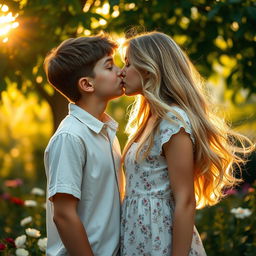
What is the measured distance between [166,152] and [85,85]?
1.70ft

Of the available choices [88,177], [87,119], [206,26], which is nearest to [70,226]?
[88,177]

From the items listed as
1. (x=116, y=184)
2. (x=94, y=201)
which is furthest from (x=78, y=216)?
(x=116, y=184)

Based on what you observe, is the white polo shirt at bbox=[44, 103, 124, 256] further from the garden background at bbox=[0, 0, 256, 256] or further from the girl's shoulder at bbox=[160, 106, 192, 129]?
the garden background at bbox=[0, 0, 256, 256]

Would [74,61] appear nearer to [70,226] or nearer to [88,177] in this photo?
[88,177]

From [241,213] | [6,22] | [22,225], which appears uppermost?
[6,22]

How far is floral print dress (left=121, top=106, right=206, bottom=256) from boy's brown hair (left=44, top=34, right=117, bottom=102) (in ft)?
1.47

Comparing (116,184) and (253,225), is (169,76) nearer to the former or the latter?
(116,184)

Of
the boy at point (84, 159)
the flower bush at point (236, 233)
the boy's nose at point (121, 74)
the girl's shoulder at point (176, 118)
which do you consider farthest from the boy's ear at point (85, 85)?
the flower bush at point (236, 233)

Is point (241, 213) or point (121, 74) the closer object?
point (121, 74)

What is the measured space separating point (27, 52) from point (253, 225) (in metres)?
2.04

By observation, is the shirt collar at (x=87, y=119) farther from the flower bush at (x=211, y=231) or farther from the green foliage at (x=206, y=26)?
the green foliage at (x=206, y=26)

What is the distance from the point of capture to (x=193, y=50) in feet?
15.4

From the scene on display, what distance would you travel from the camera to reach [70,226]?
2477mm

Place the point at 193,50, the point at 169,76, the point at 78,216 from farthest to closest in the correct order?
the point at 193,50
the point at 169,76
the point at 78,216
